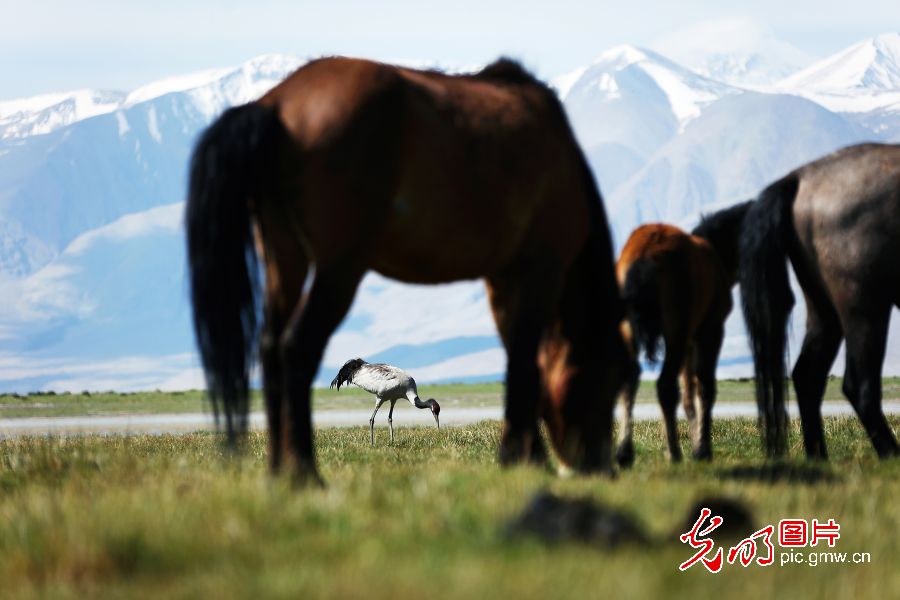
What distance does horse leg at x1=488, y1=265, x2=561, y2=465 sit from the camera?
22.2 ft

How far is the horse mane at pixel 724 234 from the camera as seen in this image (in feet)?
38.4

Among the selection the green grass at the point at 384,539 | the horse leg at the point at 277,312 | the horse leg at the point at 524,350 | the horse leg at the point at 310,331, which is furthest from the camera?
the horse leg at the point at 524,350

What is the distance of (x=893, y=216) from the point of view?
884 centimetres

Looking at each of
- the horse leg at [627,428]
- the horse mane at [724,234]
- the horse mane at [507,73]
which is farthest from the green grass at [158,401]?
the horse mane at [507,73]

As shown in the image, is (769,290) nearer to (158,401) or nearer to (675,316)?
(675,316)

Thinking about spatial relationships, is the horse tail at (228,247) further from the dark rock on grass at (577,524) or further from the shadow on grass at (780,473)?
the shadow on grass at (780,473)

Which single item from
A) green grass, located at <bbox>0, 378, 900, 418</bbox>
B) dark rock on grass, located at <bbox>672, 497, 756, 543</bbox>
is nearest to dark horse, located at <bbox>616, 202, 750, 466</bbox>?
dark rock on grass, located at <bbox>672, 497, 756, 543</bbox>

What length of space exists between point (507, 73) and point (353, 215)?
2.06 metres

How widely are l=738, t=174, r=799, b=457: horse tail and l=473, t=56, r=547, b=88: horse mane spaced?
3.00 metres

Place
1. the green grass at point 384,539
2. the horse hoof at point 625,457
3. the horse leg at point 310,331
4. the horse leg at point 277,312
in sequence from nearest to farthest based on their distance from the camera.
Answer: the green grass at point 384,539 < the horse leg at point 310,331 < the horse leg at point 277,312 < the horse hoof at point 625,457

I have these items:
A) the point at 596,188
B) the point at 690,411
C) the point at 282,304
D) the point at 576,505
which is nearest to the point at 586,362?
the point at 596,188

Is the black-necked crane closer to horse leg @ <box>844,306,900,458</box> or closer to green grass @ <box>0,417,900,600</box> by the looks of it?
horse leg @ <box>844,306,900,458</box>

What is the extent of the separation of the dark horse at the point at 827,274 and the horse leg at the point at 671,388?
748mm

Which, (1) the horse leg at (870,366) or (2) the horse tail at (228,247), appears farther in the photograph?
(1) the horse leg at (870,366)
